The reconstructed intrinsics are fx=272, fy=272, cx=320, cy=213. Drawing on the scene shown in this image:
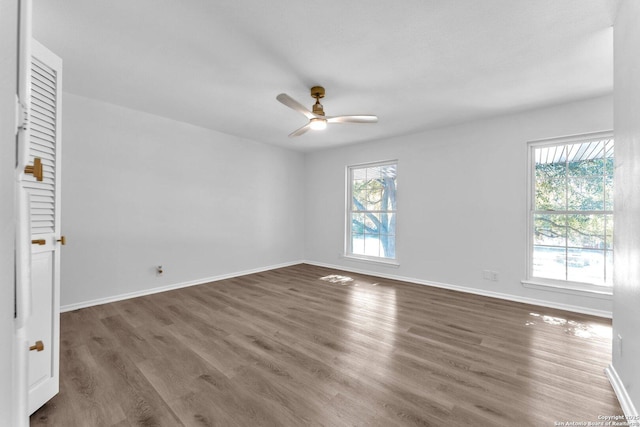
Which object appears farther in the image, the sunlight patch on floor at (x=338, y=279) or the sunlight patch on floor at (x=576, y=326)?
the sunlight patch on floor at (x=338, y=279)

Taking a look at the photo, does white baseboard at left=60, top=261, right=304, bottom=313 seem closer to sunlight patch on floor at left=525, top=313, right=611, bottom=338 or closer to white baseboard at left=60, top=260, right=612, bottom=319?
white baseboard at left=60, top=260, right=612, bottom=319

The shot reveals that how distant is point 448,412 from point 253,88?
10.6ft

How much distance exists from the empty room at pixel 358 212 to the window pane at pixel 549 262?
0.05 ft

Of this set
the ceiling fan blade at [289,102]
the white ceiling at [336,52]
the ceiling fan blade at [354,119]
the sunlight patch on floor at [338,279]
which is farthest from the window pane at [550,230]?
the ceiling fan blade at [289,102]

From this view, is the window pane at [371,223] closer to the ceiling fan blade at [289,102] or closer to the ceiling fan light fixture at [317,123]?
the ceiling fan light fixture at [317,123]

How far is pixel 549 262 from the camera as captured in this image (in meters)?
3.51

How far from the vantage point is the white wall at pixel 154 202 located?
3.24 metres

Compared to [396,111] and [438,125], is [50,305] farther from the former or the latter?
[438,125]

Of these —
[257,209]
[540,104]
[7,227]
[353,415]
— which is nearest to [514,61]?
[540,104]

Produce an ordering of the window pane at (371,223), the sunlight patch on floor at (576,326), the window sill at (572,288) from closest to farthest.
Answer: the sunlight patch on floor at (576,326), the window sill at (572,288), the window pane at (371,223)

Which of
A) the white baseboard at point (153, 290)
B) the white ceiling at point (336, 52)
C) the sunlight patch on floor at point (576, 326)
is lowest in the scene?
the sunlight patch on floor at point (576, 326)

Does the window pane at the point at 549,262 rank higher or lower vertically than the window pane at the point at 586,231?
lower

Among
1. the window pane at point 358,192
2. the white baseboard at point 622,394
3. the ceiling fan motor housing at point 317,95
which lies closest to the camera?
the white baseboard at point 622,394

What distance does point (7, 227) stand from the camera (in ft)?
1.39
